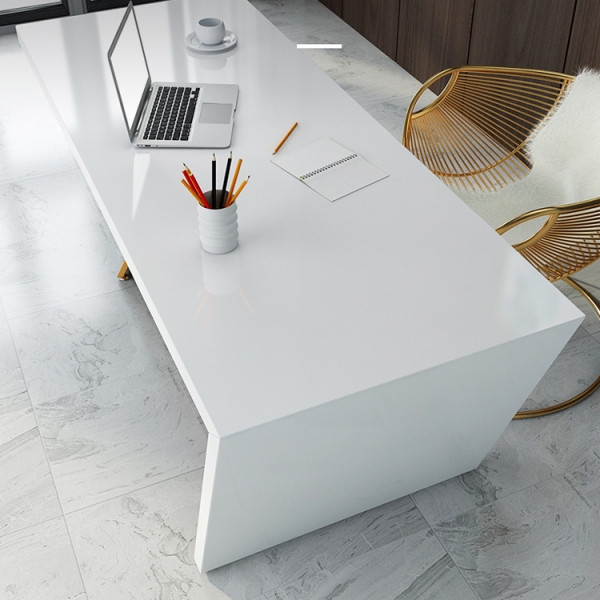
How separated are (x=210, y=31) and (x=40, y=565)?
70.0 inches

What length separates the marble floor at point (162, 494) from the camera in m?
1.89

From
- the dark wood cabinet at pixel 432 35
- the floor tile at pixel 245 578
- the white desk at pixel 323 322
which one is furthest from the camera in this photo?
the dark wood cabinet at pixel 432 35

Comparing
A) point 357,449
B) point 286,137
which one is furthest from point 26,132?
point 357,449

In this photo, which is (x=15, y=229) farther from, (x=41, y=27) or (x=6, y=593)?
(x=6, y=593)

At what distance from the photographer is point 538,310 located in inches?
62.6

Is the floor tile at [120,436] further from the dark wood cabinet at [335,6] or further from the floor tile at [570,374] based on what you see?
the dark wood cabinet at [335,6]

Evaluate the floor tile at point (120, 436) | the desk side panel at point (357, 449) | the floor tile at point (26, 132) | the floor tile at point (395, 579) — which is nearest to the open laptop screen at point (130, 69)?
the floor tile at point (120, 436)

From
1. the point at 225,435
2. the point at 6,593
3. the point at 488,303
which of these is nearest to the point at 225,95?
the point at 488,303

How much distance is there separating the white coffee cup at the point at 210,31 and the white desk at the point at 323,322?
0.54 m

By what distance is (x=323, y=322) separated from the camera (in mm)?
1559

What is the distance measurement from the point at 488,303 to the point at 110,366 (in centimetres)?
134

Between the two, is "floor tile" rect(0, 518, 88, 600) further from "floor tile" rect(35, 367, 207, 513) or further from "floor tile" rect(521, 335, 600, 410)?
"floor tile" rect(521, 335, 600, 410)

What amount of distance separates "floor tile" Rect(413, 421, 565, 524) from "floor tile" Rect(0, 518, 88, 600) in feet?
3.11

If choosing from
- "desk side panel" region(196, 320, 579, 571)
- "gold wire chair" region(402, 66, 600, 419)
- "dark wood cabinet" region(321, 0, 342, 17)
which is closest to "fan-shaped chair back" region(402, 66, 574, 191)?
"gold wire chair" region(402, 66, 600, 419)
